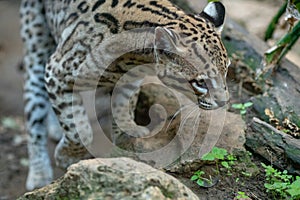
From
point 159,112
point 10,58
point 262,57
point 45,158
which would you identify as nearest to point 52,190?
point 159,112

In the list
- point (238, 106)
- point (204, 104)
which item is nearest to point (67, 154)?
point (238, 106)

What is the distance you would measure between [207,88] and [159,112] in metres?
1.39

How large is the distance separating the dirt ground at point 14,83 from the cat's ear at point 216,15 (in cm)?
287

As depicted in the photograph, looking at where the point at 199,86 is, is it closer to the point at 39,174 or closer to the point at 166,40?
the point at 166,40

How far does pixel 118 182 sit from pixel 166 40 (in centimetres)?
142

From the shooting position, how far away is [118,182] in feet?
10.7

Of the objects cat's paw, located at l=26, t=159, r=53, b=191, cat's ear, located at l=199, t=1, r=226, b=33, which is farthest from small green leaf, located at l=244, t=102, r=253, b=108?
cat's paw, located at l=26, t=159, r=53, b=191

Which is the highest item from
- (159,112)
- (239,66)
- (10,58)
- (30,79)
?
(239,66)

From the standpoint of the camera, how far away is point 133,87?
18.8 feet

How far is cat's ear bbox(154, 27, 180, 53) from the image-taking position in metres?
4.31

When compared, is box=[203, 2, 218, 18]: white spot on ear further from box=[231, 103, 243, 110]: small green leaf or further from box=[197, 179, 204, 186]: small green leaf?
box=[197, 179, 204, 186]: small green leaf

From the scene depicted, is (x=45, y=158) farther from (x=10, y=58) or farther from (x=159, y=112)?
(x=10, y=58)

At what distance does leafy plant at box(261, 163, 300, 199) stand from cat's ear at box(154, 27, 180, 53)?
106 cm

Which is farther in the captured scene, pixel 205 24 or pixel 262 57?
pixel 262 57
